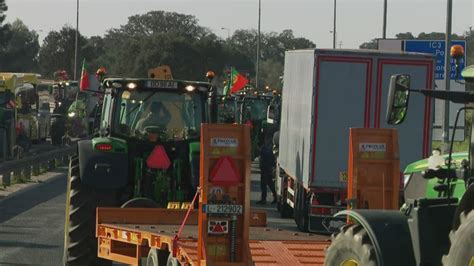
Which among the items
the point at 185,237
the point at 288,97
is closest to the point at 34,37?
the point at 288,97

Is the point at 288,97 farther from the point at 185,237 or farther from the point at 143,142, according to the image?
the point at 185,237

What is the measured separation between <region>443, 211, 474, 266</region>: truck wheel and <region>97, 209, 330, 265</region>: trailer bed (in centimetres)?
365

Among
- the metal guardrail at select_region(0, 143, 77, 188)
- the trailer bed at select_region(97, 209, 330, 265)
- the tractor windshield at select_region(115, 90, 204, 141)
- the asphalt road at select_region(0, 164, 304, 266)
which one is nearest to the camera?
the trailer bed at select_region(97, 209, 330, 265)

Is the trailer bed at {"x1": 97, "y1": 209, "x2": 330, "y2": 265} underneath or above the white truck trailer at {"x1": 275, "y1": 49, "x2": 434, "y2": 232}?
underneath

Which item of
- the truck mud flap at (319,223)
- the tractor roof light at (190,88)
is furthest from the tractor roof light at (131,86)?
the truck mud flap at (319,223)

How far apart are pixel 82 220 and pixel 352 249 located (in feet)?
21.3

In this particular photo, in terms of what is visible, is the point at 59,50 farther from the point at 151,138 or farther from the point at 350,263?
the point at 350,263

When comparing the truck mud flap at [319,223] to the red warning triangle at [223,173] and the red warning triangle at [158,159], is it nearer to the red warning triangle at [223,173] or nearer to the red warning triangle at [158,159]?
the red warning triangle at [158,159]

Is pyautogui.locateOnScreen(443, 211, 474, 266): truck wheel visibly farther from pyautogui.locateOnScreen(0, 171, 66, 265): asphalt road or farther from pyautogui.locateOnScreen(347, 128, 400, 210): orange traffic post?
pyautogui.locateOnScreen(0, 171, 66, 265): asphalt road

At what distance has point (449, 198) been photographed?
30.0ft

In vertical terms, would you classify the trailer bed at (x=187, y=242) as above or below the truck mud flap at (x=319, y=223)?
above

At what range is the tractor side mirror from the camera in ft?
30.1

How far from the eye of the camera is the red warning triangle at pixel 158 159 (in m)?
16.8

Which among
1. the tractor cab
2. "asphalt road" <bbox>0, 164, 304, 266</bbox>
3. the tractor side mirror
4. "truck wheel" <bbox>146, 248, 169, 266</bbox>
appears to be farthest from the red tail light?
the tractor side mirror
